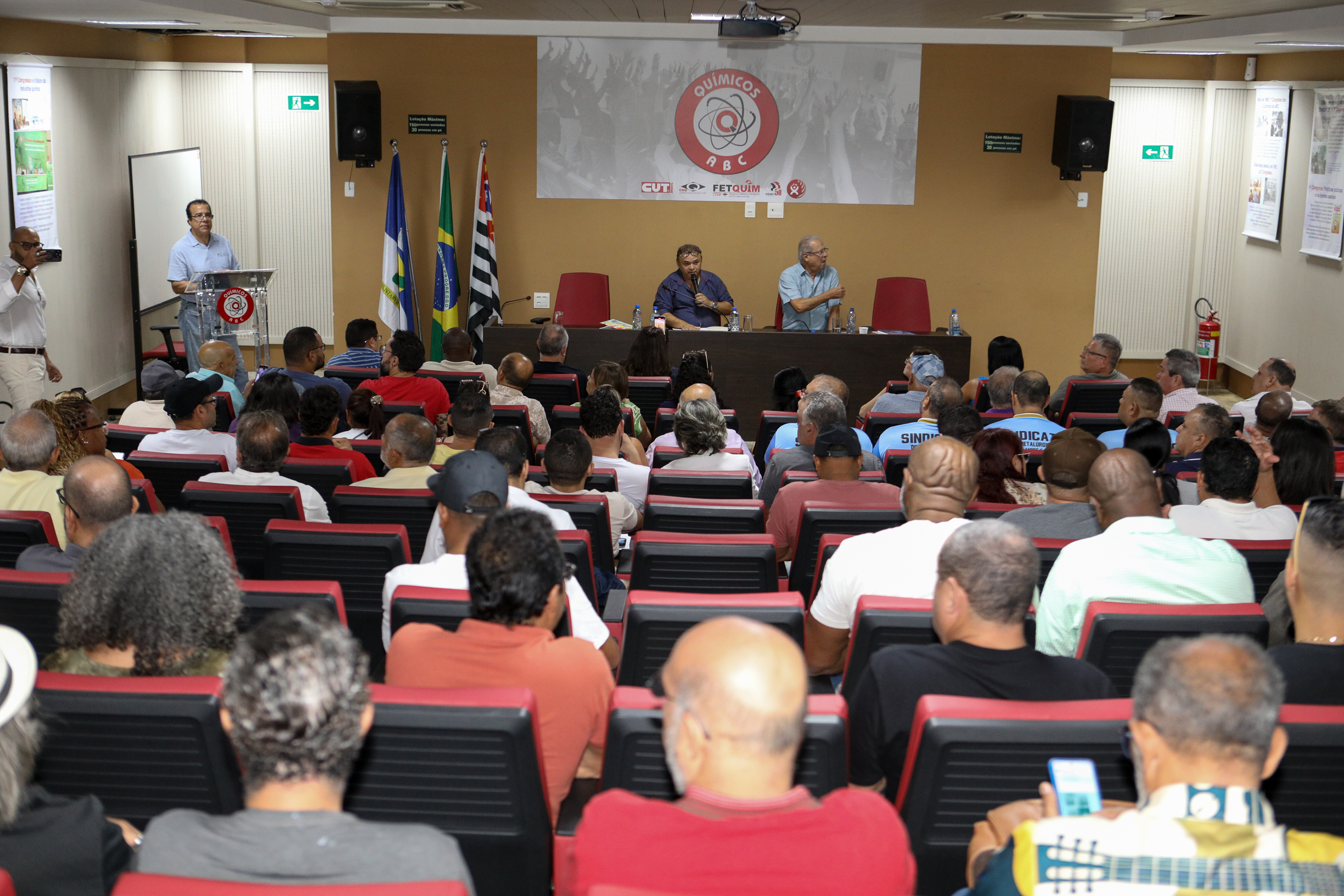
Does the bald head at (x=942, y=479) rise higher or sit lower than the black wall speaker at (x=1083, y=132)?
lower

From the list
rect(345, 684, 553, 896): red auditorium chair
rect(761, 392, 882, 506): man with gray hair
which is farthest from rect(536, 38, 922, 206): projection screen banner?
rect(345, 684, 553, 896): red auditorium chair

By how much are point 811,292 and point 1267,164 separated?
502 cm

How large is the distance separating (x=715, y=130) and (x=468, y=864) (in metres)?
8.64

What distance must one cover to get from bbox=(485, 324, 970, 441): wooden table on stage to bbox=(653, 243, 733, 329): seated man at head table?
0.44 metres

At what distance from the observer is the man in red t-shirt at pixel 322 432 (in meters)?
4.85

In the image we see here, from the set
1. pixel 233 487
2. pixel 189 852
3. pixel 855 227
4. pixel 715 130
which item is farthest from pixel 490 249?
pixel 189 852

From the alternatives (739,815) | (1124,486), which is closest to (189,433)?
(1124,486)

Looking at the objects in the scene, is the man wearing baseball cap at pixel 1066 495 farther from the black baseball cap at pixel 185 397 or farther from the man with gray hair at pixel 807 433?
the black baseball cap at pixel 185 397

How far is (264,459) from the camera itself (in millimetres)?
4270

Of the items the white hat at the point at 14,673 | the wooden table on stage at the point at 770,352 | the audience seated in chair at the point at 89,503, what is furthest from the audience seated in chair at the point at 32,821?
the wooden table on stage at the point at 770,352

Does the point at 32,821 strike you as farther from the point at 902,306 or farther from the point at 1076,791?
the point at 902,306

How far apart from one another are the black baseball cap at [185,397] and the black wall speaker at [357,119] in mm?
5101

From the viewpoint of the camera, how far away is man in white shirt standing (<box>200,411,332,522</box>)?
4199mm

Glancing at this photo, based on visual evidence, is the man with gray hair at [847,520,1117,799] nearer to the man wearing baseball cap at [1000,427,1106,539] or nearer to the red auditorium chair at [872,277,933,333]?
the man wearing baseball cap at [1000,427,1106,539]
